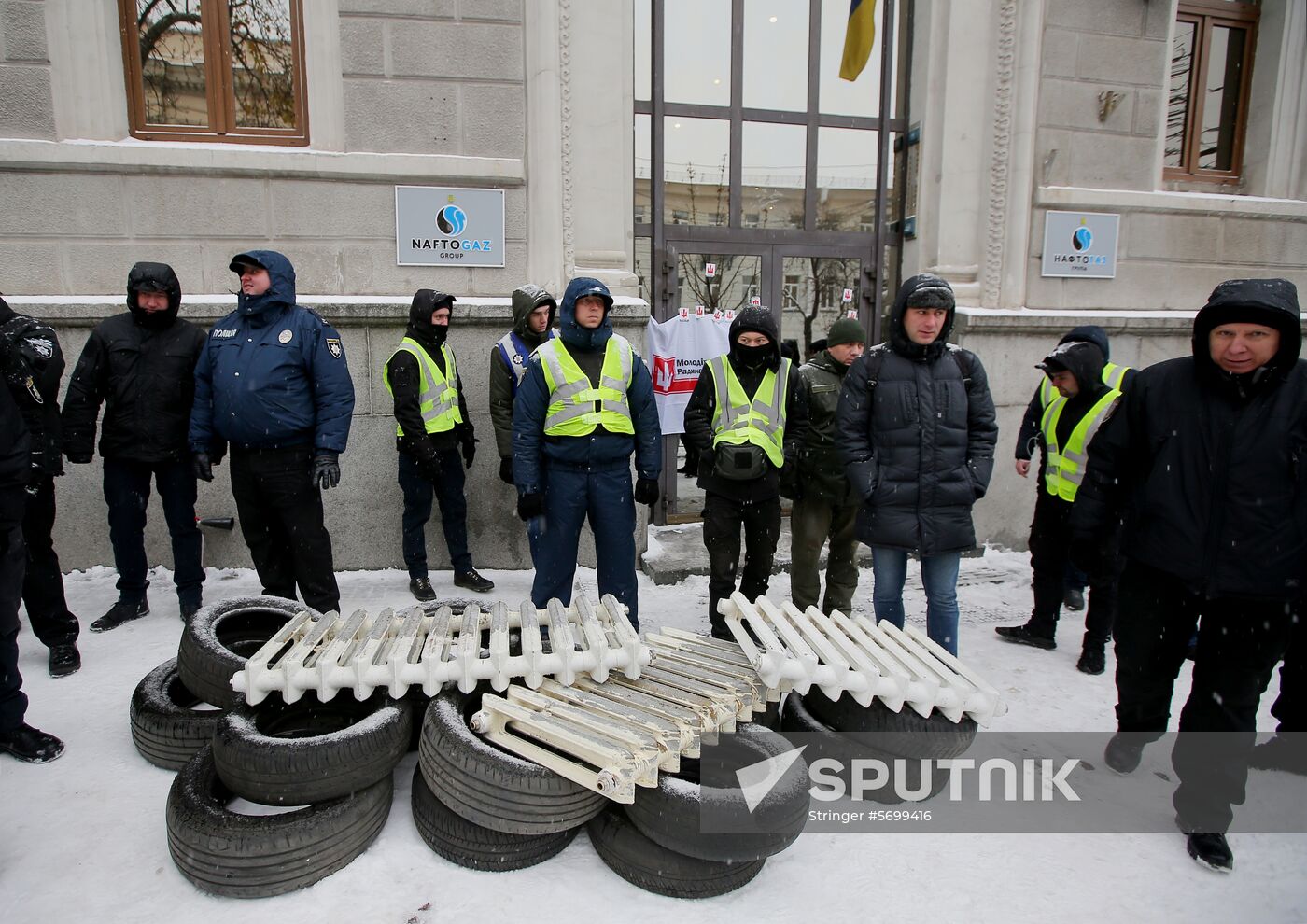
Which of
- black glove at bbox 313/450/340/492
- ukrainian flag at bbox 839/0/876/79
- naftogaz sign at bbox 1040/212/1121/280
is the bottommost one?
black glove at bbox 313/450/340/492

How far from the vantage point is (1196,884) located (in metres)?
2.61

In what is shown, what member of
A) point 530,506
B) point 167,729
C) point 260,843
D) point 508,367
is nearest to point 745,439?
point 530,506

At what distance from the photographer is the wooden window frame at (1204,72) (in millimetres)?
6945

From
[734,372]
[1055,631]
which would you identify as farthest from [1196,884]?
[734,372]

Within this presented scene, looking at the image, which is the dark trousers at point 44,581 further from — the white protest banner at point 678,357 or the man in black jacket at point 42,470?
the white protest banner at point 678,357

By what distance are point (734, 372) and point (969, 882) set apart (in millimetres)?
2612

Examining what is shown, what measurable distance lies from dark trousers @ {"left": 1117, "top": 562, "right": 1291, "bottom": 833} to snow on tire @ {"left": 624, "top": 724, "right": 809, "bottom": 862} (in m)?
1.43

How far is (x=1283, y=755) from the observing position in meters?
3.27

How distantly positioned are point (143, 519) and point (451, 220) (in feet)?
8.85

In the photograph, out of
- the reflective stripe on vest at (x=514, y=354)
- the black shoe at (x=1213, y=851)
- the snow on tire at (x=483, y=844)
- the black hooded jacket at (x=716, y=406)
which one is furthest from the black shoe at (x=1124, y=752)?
the reflective stripe on vest at (x=514, y=354)

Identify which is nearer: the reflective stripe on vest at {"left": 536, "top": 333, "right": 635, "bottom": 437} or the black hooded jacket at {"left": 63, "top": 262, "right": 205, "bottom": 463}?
the reflective stripe on vest at {"left": 536, "top": 333, "right": 635, "bottom": 437}

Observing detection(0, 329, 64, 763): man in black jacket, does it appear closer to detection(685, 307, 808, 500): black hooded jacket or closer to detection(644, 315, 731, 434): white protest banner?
detection(685, 307, 808, 500): black hooded jacket

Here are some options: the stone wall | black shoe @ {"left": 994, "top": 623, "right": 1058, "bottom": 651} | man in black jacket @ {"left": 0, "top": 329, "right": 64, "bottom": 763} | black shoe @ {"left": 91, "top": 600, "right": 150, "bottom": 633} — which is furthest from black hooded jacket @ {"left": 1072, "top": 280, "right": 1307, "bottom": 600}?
black shoe @ {"left": 91, "top": 600, "right": 150, "bottom": 633}

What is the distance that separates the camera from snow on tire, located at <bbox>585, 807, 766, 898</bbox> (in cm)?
246
